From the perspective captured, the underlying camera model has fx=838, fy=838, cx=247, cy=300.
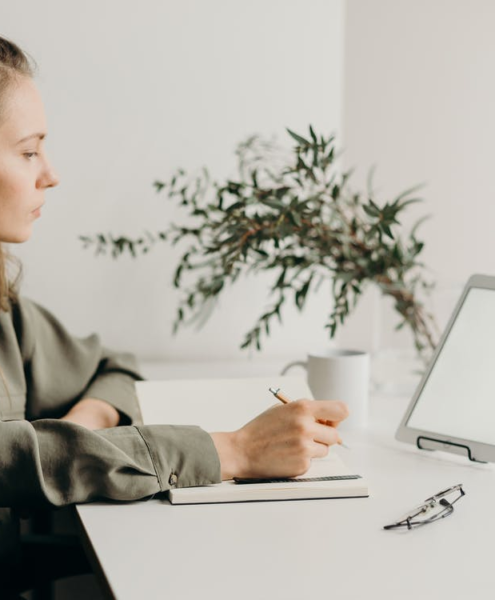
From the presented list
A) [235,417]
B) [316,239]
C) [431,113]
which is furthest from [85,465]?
[431,113]

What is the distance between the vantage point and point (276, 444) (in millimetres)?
933

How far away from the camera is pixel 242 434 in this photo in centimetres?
95

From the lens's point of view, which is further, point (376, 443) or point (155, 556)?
point (376, 443)

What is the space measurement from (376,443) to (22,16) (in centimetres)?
104

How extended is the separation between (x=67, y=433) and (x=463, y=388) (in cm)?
51

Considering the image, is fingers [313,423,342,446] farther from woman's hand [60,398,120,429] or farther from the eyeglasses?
woman's hand [60,398,120,429]

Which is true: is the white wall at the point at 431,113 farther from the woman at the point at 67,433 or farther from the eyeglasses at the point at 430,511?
the eyeglasses at the point at 430,511

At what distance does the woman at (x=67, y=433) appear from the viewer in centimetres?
87

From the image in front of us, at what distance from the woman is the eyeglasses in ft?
0.46

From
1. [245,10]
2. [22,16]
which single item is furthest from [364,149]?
[22,16]

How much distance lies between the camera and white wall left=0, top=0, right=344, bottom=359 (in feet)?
5.32

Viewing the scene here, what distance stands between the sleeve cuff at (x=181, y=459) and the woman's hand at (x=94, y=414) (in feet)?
1.01

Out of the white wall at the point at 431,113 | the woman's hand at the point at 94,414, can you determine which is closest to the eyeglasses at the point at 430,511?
the woman's hand at the point at 94,414

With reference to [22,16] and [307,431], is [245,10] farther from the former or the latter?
[307,431]
